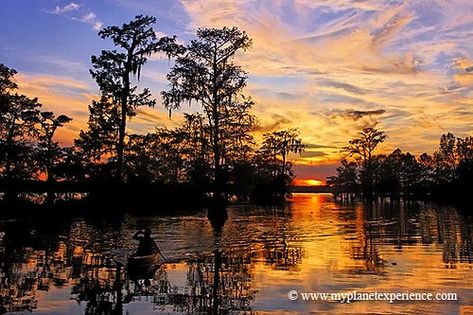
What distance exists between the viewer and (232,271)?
16.3 metres

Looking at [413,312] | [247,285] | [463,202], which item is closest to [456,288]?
[413,312]

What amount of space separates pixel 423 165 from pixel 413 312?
379 feet

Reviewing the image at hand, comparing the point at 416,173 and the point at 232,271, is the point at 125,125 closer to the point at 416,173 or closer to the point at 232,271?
the point at 232,271

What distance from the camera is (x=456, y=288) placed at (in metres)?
13.1

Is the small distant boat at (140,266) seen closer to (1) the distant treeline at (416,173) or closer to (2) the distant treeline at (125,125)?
(2) the distant treeline at (125,125)

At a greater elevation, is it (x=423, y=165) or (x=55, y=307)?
(x=423, y=165)

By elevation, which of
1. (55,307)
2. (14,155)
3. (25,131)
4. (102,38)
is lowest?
(55,307)

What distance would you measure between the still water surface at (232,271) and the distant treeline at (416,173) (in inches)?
1973

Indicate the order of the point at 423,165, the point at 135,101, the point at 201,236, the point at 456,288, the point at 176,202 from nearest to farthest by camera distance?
the point at 456,288 → the point at 201,236 → the point at 135,101 → the point at 176,202 → the point at 423,165

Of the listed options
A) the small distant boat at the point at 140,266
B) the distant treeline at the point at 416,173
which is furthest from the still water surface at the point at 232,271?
the distant treeline at the point at 416,173

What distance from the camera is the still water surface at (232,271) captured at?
11406 mm

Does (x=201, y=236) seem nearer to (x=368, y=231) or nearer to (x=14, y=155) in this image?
(x=368, y=231)

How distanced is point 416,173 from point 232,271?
11226 cm

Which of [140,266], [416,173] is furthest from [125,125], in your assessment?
[416,173]
